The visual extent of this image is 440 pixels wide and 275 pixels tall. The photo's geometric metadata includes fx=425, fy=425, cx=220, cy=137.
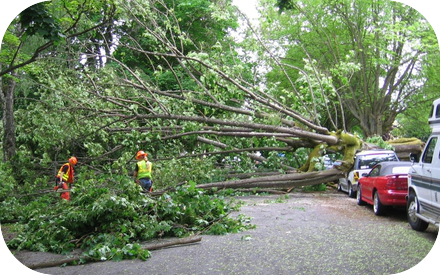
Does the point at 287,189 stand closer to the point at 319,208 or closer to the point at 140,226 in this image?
the point at 319,208

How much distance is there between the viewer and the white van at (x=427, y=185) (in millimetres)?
7754

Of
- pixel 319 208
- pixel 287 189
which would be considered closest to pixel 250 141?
pixel 287 189

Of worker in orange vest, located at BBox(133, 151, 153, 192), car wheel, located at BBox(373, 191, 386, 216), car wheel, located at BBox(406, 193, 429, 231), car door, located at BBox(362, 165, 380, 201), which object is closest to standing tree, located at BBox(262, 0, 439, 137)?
car door, located at BBox(362, 165, 380, 201)

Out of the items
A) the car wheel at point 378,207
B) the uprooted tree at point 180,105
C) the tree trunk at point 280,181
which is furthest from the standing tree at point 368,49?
the car wheel at point 378,207

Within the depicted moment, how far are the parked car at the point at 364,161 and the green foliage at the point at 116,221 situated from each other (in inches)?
271

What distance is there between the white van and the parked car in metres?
6.09

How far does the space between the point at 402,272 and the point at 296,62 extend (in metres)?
23.2

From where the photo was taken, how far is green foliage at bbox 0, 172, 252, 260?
804 cm

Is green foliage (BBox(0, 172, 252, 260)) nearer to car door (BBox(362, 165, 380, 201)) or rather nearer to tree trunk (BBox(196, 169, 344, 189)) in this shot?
car door (BBox(362, 165, 380, 201))

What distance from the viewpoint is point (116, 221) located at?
340 inches

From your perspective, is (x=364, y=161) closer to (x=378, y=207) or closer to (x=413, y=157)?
(x=378, y=207)

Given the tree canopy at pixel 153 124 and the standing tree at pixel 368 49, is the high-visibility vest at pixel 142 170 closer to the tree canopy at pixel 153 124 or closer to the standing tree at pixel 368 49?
the tree canopy at pixel 153 124

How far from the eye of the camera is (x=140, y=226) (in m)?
8.71

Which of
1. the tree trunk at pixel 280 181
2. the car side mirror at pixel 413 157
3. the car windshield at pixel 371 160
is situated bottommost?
the tree trunk at pixel 280 181
